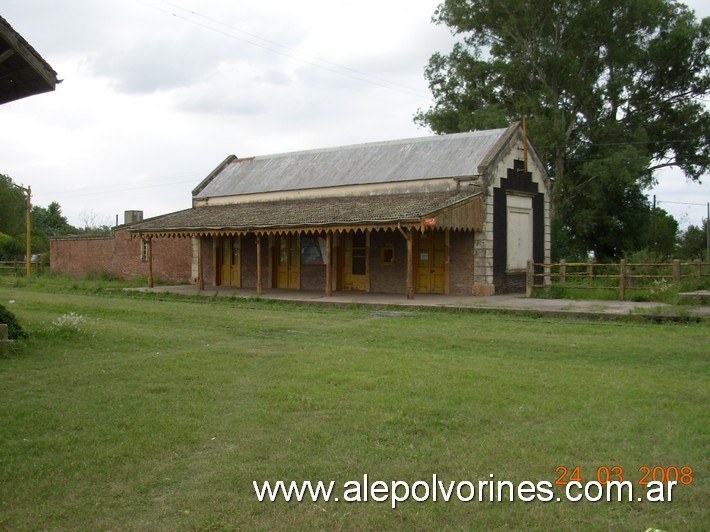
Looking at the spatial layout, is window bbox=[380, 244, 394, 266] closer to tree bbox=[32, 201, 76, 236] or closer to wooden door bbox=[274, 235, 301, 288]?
wooden door bbox=[274, 235, 301, 288]

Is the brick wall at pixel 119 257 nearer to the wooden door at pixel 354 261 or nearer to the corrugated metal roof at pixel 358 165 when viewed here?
the corrugated metal roof at pixel 358 165

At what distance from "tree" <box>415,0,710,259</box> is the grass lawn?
24.8 meters

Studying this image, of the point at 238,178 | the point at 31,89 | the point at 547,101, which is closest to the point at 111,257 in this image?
the point at 238,178

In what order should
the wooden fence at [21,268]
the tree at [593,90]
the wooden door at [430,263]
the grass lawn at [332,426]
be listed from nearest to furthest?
1. the grass lawn at [332,426]
2. the wooden door at [430,263]
3. the tree at [593,90]
4. the wooden fence at [21,268]

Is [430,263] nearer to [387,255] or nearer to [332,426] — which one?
[387,255]

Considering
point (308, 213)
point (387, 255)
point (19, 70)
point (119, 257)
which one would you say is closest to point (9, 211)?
point (119, 257)

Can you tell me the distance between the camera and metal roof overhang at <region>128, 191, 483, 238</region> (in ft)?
65.6

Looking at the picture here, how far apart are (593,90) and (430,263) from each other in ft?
61.8

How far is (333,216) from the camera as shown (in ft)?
71.6

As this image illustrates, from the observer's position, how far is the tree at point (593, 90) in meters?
35.1
